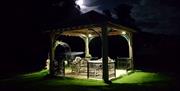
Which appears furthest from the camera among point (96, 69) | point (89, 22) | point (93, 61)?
point (93, 61)

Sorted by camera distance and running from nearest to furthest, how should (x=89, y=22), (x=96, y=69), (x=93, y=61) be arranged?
1. (x=89, y=22)
2. (x=96, y=69)
3. (x=93, y=61)

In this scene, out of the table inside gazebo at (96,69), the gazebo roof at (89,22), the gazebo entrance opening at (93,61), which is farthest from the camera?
the gazebo entrance opening at (93,61)

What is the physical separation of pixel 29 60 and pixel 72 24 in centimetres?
1026

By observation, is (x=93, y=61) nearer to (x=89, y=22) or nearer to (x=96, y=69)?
(x=96, y=69)

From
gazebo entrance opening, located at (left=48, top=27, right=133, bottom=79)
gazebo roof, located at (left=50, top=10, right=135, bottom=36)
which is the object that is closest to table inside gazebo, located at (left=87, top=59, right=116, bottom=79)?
gazebo entrance opening, located at (left=48, top=27, right=133, bottom=79)

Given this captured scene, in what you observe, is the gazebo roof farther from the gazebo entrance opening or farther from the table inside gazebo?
the table inside gazebo

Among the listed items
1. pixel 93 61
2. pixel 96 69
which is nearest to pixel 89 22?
pixel 93 61

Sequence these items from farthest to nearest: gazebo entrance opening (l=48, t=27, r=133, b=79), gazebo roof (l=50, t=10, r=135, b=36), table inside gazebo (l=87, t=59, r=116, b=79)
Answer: gazebo entrance opening (l=48, t=27, r=133, b=79)
table inside gazebo (l=87, t=59, r=116, b=79)
gazebo roof (l=50, t=10, r=135, b=36)

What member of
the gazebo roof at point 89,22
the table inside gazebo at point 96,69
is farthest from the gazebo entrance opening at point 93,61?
the gazebo roof at point 89,22

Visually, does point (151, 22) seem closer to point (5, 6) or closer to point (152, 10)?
point (152, 10)

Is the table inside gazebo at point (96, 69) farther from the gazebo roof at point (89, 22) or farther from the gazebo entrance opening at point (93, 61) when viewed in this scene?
the gazebo roof at point (89, 22)

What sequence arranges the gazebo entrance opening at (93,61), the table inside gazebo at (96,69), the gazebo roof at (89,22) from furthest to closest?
1. the gazebo entrance opening at (93,61)
2. the table inside gazebo at (96,69)
3. the gazebo roof at (89,22)

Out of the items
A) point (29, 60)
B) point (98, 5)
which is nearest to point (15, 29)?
point (29, 60)

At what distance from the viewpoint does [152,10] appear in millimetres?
51812
